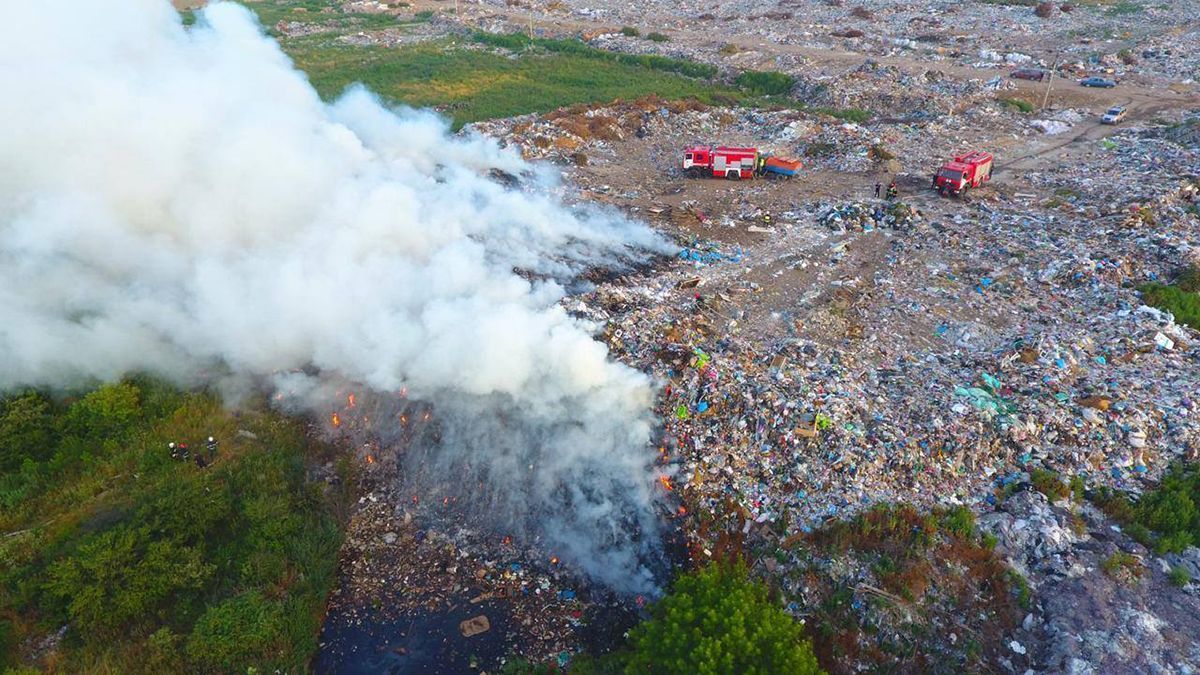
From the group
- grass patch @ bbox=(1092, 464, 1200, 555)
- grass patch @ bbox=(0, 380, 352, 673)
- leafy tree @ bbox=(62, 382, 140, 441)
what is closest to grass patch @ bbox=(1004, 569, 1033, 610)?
grass patch @ bbox=(1092, 464, 1200, 555)

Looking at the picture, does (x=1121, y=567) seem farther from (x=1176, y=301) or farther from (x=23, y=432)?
(x=23, y=432)

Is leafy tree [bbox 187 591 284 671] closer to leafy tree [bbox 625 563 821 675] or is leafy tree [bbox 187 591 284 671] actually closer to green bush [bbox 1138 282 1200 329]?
leafy tree [bbox 625 563 821 675]

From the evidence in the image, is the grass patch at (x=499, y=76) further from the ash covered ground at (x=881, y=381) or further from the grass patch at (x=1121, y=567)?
the grass patch at (x=1121, y=567)

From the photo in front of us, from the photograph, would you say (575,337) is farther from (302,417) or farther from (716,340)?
(302,417)

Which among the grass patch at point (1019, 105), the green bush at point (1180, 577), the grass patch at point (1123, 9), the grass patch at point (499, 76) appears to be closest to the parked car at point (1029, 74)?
the grass patch at point (1019, 105)

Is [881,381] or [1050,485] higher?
[881,381]

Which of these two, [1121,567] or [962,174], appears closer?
[1121,567]

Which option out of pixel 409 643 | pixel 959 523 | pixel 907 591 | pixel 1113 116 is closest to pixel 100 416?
pixel 409 643
